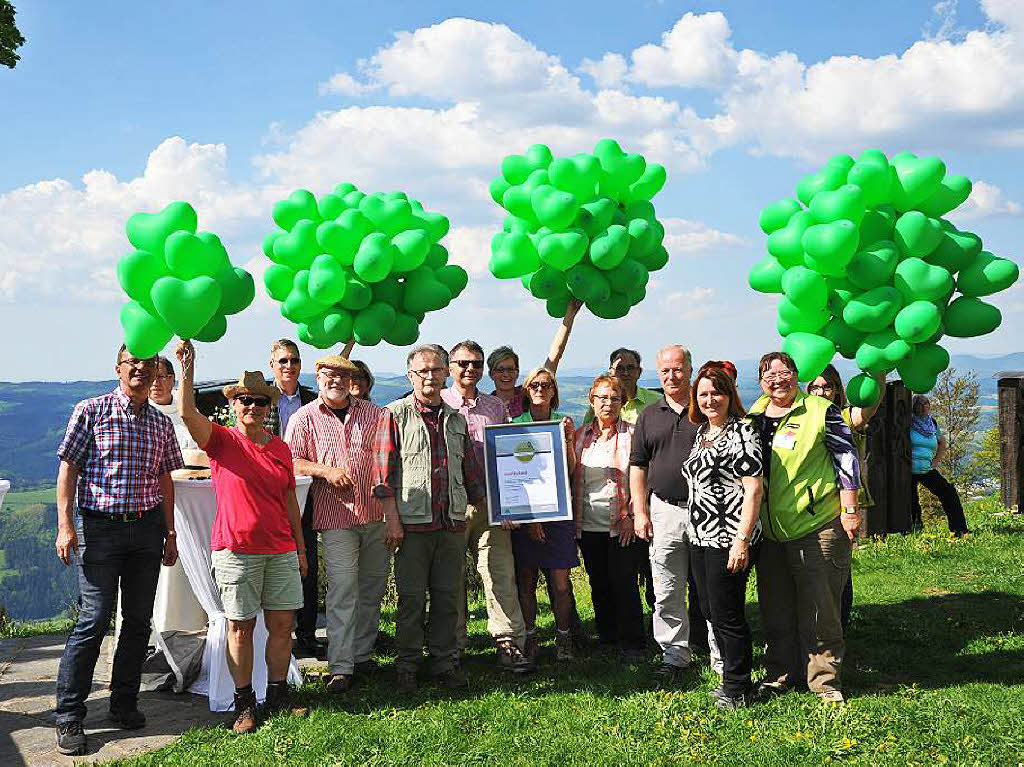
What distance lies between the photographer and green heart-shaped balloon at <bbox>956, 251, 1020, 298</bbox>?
17.6 feet

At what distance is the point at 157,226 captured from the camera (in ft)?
14.0

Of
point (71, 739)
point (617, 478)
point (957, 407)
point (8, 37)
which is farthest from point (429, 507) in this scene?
point (957, 407)

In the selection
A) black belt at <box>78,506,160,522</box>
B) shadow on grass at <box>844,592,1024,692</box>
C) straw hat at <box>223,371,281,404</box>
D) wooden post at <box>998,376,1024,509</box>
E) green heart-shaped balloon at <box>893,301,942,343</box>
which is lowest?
shadow on grass at <box>844,592,1024,692</box>

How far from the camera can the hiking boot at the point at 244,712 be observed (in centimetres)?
447

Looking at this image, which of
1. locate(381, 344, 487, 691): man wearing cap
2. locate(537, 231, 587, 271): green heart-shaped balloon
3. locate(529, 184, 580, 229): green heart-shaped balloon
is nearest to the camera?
locate(381, 344, 487, 691): man wearing cap

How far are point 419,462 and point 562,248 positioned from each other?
1.96 metres

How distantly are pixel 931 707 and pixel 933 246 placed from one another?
8.54 feet

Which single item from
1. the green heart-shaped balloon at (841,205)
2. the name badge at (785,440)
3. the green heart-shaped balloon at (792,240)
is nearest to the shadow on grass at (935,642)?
the name badge at (785,440)

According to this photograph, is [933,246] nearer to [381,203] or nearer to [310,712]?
[381,203]

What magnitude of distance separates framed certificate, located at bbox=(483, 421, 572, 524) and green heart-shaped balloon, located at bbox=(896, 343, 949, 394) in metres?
2.13

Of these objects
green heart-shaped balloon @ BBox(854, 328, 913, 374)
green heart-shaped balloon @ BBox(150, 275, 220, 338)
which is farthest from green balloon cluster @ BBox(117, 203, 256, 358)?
green heart-shaped balloon @ BBox(854, 328, 913, 374)

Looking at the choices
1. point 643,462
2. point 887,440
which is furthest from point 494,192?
point 887,440

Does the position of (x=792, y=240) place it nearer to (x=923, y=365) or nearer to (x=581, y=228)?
(x=923, y=365)

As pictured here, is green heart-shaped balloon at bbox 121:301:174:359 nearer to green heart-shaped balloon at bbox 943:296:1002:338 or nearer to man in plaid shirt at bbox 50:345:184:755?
man in plaid shirt at bbox 50:345:184:755
